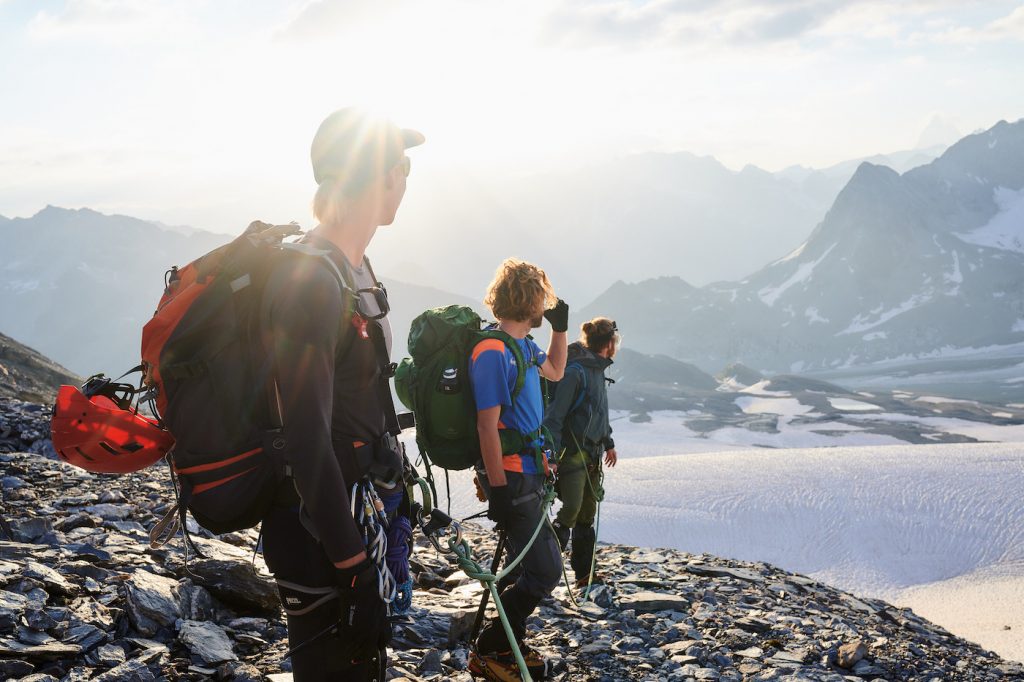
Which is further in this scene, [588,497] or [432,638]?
[588,497]

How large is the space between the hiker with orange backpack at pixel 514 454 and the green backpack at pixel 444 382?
0.25 feet

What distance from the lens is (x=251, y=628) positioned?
19.5 feet

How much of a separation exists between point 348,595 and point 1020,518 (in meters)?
56.9

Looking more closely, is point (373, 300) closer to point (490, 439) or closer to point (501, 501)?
point (490, 439)

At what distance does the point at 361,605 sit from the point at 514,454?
8.22 feet

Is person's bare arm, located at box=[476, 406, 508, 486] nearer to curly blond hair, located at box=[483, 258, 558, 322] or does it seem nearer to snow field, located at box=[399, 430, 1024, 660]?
curly blond hair, located at box=[483, 258, 558, 322]

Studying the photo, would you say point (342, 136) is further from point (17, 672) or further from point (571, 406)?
point (571, 406)

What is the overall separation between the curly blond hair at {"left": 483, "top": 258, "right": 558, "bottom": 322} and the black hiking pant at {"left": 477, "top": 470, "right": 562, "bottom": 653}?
48.0 inches

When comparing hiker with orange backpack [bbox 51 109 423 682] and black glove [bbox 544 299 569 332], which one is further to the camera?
black glove [bbox 544 299 569 332]

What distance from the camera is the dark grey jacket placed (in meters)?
8.26

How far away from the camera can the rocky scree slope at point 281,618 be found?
5078 mm

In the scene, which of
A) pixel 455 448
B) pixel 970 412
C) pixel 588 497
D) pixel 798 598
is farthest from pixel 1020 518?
pixel 970 412

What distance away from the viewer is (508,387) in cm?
509

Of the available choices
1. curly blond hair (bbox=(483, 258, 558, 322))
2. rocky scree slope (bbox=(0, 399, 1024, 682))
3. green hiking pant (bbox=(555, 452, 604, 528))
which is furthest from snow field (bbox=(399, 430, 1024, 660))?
curly blond hair (bbox=(483, 258, 558, 322))
